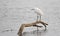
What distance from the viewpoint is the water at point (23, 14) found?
7.56 ft

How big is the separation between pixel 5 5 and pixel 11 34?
515 mm

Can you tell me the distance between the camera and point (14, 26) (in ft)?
7.67

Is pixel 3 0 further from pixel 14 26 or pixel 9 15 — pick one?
pixel 14 26

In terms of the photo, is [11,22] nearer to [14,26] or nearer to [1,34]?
[14,26]

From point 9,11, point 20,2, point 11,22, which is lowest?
point 11,22

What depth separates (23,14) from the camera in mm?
2381

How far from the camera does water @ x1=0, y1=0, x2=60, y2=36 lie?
2.30 metres

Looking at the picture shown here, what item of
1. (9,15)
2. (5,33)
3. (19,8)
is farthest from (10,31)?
(19,8)

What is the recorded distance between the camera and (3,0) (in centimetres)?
231

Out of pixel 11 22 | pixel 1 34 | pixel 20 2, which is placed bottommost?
pixel 1 34

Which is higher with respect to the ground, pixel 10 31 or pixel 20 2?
pixel 20 2

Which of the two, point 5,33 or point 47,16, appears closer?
point 5,33

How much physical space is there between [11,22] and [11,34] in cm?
26

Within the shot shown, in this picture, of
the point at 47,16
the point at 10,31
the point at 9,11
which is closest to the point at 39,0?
the point at 47,16
